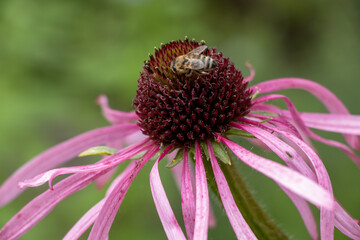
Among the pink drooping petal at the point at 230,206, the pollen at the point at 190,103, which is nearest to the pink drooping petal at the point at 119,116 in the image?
the pollen at the point at 190,103

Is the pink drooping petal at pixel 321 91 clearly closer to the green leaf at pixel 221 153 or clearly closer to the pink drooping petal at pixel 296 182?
the green leaf at pixel 221 153

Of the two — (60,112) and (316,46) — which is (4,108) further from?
(316,46)

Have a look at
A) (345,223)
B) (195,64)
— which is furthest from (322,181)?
(195,64)

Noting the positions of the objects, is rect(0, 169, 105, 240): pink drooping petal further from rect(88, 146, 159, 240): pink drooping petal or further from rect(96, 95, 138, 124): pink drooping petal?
rect(96, 95, 138, 124): pink drooping petal

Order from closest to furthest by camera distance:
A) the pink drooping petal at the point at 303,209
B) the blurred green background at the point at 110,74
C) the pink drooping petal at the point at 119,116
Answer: the pink drooping petal at the point at 303,209
the pink drooping petal at the point at 119,116
the blurred green background at the point at 110,74

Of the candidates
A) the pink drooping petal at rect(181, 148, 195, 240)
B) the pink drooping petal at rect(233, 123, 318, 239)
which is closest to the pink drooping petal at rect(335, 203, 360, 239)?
the pink drooping petal at rect(233, 123, 318, 239)
